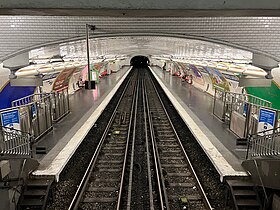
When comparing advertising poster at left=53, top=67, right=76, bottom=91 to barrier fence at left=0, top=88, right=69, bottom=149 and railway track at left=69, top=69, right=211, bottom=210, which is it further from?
railway track at left=69, top=69, right=211, bottom=210

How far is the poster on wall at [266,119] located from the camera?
6.89 m

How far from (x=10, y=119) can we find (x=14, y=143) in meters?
0.75

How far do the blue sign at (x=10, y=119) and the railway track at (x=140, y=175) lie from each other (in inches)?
95.8

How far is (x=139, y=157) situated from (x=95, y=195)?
2607 mm

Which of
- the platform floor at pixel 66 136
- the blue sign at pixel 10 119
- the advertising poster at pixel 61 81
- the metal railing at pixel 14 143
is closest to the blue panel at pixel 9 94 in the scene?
the blue sign at pixel 10 119

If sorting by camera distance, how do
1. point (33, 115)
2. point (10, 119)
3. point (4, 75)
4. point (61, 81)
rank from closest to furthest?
1. point (10, 119)
2. point (4, 75)
3. point (33, 115)
4. point (61, 81)

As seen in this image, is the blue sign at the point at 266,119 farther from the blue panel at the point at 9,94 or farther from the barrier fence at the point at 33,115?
the blue panel at the point at 9,94

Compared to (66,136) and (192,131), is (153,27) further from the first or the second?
(66,136)

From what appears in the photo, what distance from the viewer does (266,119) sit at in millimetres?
7117

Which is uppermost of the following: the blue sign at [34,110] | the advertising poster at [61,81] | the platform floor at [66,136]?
the advertising poster at [61,81]

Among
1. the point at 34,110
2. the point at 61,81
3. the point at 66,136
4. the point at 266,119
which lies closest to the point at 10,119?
the point at 34,110

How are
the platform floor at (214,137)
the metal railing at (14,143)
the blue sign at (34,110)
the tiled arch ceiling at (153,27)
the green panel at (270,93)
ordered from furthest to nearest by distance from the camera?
the blue sign at (34,110) < the green panel at (270,93) < the platform floor at (214,137) < the tiled arch ceiling at (153,27) < the metal railing at (14,143)

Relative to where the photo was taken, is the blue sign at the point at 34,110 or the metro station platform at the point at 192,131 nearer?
the metro station platform at the point at 192,131
